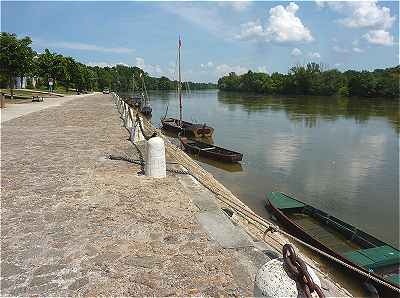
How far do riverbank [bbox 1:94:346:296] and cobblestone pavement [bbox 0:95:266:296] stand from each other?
1 centimetres

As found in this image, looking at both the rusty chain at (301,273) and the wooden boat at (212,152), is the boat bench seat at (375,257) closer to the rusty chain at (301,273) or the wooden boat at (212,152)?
the rusty chain at (301,273)

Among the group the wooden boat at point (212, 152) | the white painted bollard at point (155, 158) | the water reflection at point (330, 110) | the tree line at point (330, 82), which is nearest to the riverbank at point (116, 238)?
the white painted bollard at point (155, 158)

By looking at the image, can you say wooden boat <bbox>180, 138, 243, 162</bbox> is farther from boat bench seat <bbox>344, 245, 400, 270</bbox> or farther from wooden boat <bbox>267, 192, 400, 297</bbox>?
boat bench seat <bbox>344, 245, 400, 270</bbox>

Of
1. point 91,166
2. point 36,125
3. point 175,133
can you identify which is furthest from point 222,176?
point 175,133

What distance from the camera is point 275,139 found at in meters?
29.7

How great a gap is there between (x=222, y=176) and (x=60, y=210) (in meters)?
12.9

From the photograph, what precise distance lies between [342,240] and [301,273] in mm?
8491

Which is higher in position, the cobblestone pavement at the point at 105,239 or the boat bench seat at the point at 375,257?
the cobblestone pavement at the point at 105,239

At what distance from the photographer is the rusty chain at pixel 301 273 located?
223 cm

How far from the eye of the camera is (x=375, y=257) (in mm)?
8430

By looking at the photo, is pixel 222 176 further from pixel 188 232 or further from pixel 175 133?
pixel 175 133

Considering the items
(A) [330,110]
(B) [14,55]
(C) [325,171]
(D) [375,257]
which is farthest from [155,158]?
(A) [330,110]

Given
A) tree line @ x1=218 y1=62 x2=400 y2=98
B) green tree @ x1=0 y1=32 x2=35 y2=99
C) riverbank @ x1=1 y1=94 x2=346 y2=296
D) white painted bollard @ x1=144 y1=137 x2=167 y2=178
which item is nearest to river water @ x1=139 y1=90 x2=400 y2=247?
white painted bollard @ x1=144 y1=137 x2=167 y2=178

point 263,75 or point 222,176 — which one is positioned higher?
point 263,75
